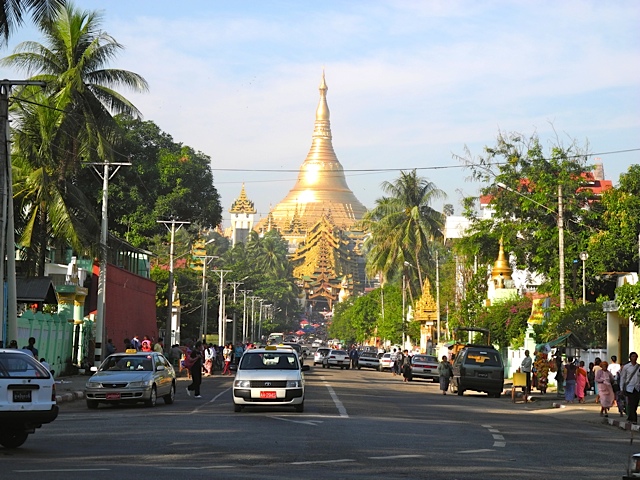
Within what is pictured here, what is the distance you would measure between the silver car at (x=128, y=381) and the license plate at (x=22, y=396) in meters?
10.3

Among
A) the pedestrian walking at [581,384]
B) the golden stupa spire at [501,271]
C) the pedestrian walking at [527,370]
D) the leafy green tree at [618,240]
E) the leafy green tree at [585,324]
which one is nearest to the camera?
the pedestrian walking at [581,384]

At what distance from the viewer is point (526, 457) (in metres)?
15.8

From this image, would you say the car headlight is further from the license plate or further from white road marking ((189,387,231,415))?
the license plate

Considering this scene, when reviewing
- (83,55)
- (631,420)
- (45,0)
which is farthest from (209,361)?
(631,420)

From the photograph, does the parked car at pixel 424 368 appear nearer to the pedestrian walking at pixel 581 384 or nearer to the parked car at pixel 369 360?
the parked car at pixel 369 360

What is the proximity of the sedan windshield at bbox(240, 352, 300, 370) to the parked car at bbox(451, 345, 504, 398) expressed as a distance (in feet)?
46.9

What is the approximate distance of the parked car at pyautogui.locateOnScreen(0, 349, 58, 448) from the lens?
50.8 feet

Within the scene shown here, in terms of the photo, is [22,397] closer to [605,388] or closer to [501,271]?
[605,388]

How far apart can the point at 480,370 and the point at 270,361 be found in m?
14.8

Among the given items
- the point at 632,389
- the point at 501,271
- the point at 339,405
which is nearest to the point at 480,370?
the point at 339,405

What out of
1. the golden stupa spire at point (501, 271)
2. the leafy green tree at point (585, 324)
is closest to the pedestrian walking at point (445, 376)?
the leafy green tree at point (585, 324)

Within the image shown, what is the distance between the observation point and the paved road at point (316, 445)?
1342 cm

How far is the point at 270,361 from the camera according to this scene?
2527 cm

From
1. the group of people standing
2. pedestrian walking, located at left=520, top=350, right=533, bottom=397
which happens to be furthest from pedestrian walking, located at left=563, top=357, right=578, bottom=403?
pedestrian walking, located at left=520, top=350, right=533, bottom=397
